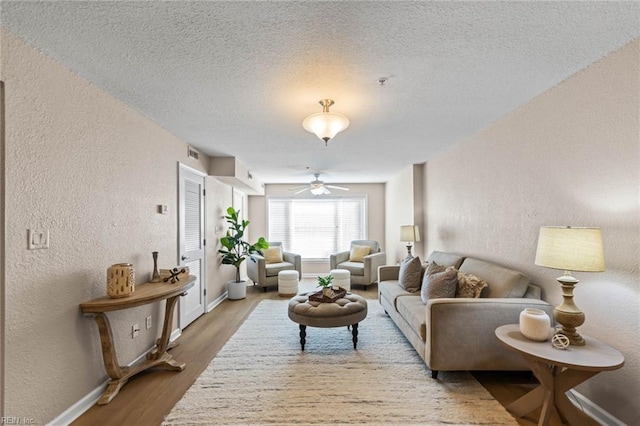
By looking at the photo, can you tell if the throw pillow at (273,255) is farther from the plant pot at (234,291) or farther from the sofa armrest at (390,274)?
the sofa armrest at (390,274)

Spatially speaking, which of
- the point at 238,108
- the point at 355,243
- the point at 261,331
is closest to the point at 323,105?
the point at 238,108

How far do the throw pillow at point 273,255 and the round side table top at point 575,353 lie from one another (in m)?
4.74

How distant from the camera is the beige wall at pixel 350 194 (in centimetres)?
715

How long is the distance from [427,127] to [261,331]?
3122 millimetres

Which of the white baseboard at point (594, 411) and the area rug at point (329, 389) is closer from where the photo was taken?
the white baseboard at point (594, 411)

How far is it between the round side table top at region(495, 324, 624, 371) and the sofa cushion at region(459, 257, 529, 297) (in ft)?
1.96

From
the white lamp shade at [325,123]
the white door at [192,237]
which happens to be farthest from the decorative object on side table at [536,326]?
the white door at [192,237]

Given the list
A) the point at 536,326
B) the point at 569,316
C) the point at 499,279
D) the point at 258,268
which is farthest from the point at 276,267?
the point at 569,316

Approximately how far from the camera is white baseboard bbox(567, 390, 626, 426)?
178 cm

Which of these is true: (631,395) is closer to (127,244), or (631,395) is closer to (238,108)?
(238,108)

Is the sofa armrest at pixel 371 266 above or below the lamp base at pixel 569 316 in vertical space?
below

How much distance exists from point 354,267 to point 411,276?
2.25 m

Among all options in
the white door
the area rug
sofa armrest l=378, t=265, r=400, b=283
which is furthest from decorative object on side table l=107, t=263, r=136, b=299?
sofa armrest l=378, t=265, r=400, b=283

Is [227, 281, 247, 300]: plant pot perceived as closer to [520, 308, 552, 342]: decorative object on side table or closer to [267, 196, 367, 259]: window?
[267, 196, 367, 259]: window
